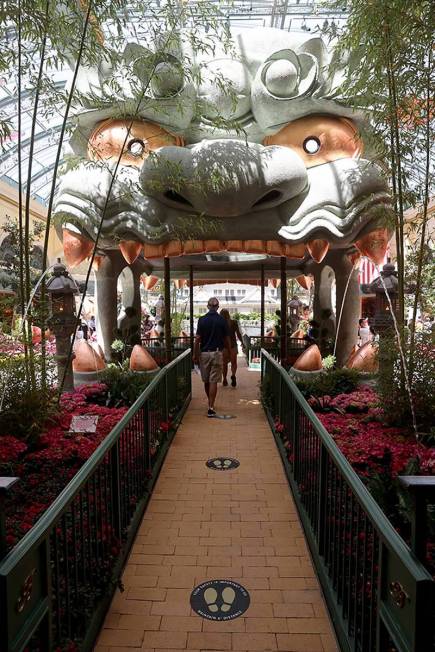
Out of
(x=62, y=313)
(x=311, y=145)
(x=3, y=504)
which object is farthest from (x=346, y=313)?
(x=3, y=504)

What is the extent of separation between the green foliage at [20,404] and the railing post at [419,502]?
10.9 ft

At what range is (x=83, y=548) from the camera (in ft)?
7.04

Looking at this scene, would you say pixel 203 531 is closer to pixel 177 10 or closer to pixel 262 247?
pixel 262 247

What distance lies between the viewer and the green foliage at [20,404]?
3.94 metres

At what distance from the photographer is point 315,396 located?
586 cm

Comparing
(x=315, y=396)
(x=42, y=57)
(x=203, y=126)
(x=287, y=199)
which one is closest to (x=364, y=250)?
(x=287, y=199)

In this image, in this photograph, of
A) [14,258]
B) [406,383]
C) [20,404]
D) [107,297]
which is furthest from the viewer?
[107,297]

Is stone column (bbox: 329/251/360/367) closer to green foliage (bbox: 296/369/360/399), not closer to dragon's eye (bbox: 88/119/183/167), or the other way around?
green foliage (bbox: 296/369/360/399)

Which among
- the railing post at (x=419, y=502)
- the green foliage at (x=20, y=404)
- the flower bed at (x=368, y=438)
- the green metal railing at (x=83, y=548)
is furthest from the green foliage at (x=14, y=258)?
the railing post at (x=419, y=502)

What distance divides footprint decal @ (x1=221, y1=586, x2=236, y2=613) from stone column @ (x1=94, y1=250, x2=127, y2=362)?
606 centimetres

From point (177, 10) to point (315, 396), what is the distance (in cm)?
471

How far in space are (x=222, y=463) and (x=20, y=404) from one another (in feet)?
6.32

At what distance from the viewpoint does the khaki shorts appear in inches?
231

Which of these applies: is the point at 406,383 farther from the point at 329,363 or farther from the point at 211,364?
the point at 329,363
